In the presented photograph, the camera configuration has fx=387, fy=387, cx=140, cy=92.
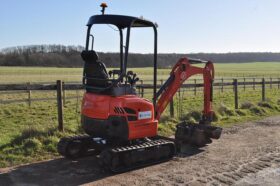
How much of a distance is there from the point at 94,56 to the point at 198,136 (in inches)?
127

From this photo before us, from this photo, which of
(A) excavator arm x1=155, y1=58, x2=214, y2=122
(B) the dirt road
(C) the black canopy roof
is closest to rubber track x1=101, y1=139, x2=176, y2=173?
(B) the dirt road

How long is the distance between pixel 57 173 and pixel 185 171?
87.2 inches

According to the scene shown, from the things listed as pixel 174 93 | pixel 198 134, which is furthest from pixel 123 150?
pixel 174 93

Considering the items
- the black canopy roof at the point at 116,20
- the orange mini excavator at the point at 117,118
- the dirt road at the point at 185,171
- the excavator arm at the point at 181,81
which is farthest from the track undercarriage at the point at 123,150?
the black canopy roof at the point at 116,20

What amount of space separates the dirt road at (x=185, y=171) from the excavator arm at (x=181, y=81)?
3.68 feet

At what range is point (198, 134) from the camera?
862 cm

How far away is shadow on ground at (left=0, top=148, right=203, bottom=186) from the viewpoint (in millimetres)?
6191

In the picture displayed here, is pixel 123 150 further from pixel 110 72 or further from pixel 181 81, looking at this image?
pixel 181 81

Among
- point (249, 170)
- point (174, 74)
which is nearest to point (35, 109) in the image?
point (174, 74)

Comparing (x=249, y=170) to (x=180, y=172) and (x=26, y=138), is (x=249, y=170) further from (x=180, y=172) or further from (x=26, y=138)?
(x=26, y=138)

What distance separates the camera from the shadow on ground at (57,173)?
6.19 meters

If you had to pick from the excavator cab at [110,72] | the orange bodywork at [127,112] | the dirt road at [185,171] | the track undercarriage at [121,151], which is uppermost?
the excavator cab at [110,72]

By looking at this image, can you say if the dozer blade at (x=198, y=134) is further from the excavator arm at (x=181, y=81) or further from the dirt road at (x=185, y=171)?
the excavator arm at (x=181, y=81)

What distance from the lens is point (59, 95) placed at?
31.0 feet
